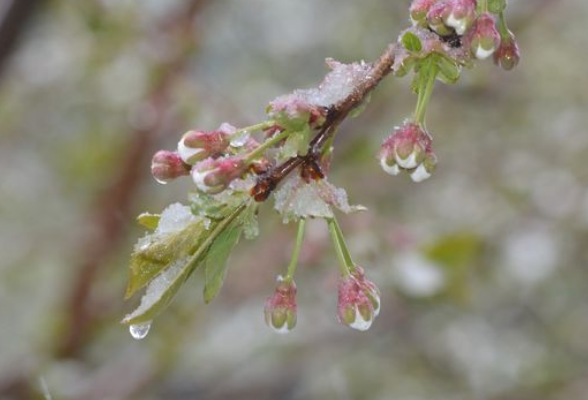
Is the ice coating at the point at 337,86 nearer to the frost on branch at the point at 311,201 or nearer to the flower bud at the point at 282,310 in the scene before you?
the frost on branch at the point at 311,201

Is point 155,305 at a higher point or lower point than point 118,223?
higher

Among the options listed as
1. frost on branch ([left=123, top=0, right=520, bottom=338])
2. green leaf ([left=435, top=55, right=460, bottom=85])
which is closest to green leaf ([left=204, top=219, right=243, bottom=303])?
frost on branch ([left=123, top=0, right=520, bottom=338])

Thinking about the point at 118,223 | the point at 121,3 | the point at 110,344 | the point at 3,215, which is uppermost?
the point at 121,3

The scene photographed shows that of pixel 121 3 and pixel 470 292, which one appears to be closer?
pixel 470 292

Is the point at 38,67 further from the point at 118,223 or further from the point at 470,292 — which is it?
the point at 470,292

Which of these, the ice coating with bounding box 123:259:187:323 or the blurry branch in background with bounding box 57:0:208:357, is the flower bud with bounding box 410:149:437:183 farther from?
the blurry branch in background with bounding box 57:0:208:357

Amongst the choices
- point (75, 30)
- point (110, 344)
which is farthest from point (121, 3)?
point (110, 344)

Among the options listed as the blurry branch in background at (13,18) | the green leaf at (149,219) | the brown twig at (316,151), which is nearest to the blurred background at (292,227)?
the blurry branch in background at (13,18)
